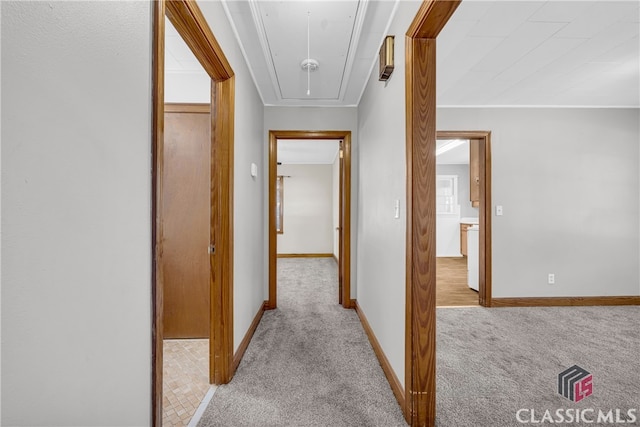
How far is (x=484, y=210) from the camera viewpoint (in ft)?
10.9

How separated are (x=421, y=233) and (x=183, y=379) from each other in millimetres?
1809

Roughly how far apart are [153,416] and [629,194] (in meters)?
4.99

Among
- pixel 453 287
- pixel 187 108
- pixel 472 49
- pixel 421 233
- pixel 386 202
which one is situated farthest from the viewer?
pixel 453 287

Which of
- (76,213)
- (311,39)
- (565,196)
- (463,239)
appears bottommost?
(463,239)

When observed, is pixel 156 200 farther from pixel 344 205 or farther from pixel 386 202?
pixel 344 205

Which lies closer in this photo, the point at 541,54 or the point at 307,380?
the point at 307,380

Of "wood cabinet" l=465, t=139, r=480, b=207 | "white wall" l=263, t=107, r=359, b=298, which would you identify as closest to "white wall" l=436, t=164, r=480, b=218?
"wood cabinet" l=465, t=139, r=480, b=207

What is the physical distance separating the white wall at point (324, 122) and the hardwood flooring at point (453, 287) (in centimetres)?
132

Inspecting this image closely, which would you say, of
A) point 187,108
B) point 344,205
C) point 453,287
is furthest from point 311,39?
point 453,287

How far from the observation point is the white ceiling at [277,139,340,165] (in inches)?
206

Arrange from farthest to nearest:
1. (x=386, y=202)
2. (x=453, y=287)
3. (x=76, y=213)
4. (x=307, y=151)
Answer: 1. (x=307, y=151)
2. (x=453, y=287)
3. (x=386, y=202)
4. (x=76, y=213)

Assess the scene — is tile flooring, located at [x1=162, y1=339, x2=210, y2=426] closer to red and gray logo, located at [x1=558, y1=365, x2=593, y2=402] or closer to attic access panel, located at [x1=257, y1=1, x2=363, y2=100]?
red and gray logo, located at [x1=558, y1=365, x2=593, y2=402]

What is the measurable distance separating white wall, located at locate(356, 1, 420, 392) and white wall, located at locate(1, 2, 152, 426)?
127 cm

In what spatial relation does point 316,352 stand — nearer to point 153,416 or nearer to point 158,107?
point 153,416
